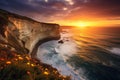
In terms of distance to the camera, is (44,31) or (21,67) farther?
(44,31)

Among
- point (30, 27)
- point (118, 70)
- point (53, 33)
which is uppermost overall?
point (30, 27)

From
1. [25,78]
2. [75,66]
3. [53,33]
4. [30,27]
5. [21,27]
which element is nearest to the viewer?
[25,78]

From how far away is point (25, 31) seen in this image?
2928 centimetres

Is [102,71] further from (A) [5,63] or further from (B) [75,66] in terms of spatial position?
(A) [5,63]

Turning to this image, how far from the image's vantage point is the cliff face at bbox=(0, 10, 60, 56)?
17219mm

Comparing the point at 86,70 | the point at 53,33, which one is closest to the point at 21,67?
the point at 86,70

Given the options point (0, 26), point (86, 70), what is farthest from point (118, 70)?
point (0, 26)

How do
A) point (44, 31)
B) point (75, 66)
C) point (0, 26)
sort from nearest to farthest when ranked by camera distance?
point (0, 26)
point (75, 66)
point (44, 31)

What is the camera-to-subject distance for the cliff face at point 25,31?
17.2 metres

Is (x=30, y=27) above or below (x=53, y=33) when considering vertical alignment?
above

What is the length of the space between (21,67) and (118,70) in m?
21.9

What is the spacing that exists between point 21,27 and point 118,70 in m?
21.6

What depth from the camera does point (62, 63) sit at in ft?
78.7

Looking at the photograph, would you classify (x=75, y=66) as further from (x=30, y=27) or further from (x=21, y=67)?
(x=21, y=67)
